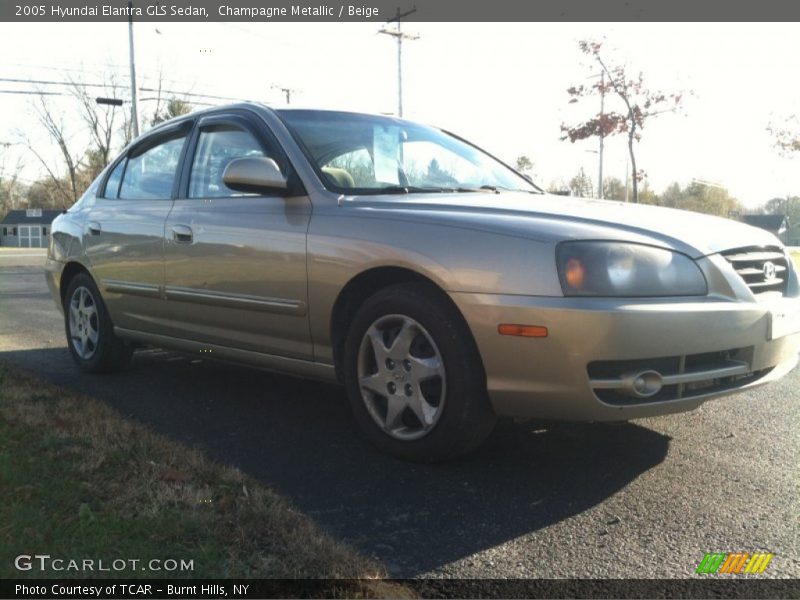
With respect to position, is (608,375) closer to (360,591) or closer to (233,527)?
(360,591)

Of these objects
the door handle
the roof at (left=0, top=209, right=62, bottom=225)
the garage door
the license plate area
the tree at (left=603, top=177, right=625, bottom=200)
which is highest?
the tree at (left=603, top=177, right=625, bottom=200)

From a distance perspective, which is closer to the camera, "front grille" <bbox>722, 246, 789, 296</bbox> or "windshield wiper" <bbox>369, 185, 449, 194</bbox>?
"front grille" <bbox>722, 246, 789, 296</bbox>

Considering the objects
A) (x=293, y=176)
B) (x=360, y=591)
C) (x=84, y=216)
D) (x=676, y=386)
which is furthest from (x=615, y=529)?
(x=84, y=216)

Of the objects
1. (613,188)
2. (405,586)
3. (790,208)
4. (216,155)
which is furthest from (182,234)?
(790,208)

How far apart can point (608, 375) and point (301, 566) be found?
1.34 m

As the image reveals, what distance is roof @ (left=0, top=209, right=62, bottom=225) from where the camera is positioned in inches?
3004

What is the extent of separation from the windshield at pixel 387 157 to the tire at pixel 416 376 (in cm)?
82

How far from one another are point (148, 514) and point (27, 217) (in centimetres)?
8304

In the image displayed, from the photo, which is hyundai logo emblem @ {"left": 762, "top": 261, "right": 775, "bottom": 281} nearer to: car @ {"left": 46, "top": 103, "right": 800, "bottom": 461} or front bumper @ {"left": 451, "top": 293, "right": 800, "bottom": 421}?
car @ {"left": 46, "top": 103, "right": 800, "bottom": 461}

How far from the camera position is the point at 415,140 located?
4.55 metres

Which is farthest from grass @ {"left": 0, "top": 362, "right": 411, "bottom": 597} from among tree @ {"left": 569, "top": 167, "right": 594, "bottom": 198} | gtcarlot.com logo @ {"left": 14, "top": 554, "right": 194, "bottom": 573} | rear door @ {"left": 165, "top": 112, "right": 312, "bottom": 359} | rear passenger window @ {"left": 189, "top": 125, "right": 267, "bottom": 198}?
tree @ {"left": 569, "top": 167, "right": 594, "bottom": 198}

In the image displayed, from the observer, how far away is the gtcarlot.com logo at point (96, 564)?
7.30ft

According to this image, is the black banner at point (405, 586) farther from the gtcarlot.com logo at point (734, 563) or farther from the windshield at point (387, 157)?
the windshield at point (387, 157)

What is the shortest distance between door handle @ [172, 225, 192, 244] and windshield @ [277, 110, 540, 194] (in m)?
0.86
